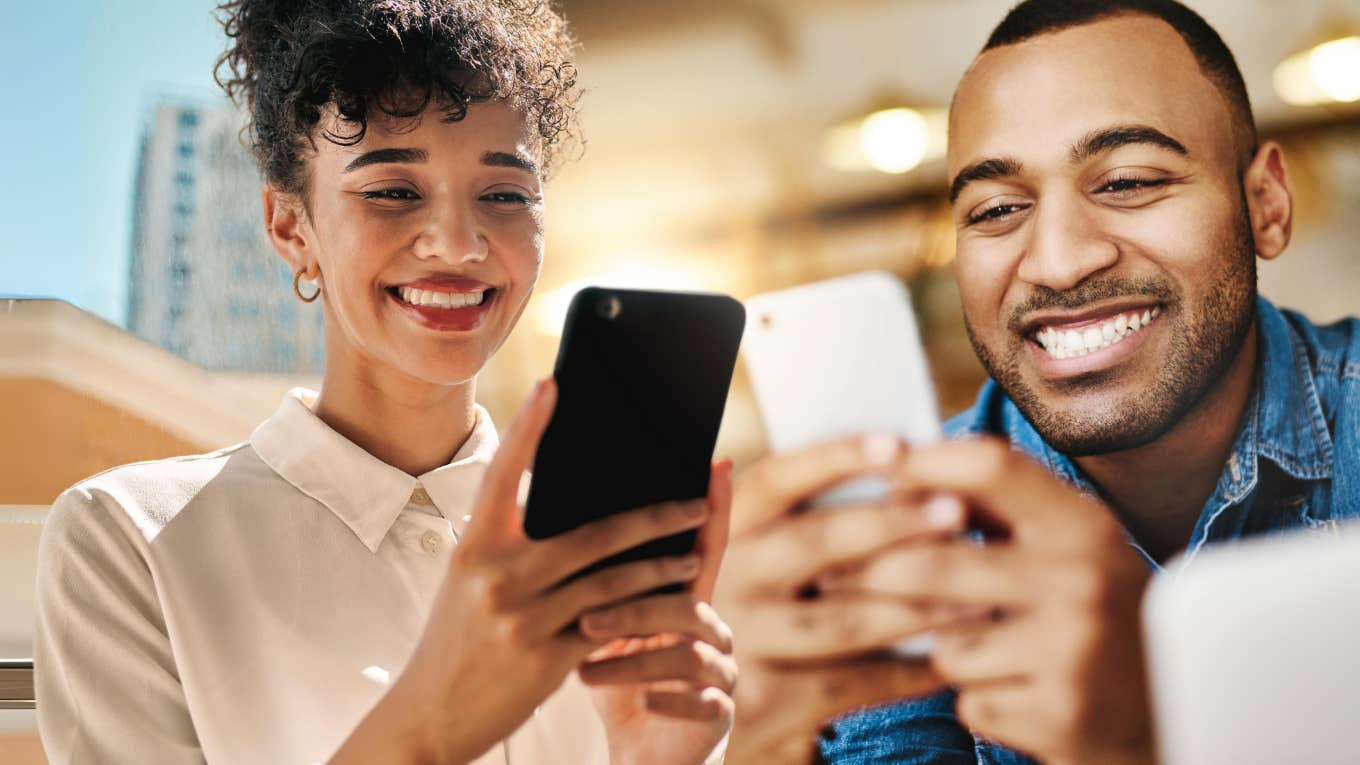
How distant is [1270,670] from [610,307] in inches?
16.3

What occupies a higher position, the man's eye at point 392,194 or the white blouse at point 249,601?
the man's eye at point 392,194

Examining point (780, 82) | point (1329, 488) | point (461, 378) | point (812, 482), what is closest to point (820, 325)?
point (812, 482)

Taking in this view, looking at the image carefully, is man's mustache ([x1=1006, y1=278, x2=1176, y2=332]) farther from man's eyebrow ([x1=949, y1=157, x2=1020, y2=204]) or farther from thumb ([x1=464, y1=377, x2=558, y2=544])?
thumb ([x1=464, y1=377, x2=558, y2=544])

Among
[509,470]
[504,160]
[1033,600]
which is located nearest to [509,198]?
[504,160]

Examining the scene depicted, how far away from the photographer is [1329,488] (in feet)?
3.13

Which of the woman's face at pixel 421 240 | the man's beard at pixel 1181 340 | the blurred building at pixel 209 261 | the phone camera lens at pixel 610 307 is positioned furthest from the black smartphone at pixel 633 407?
the blurred building at pixel 209 261

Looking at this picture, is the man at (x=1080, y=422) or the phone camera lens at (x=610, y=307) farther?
the man at (x=1080, y=422)

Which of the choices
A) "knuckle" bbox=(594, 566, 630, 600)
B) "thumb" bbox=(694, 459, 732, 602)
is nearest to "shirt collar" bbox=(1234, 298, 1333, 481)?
"thumb" bbox=(694, 459, 732, 602)

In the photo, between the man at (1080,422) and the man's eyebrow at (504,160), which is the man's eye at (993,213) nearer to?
the man at (1080,422)

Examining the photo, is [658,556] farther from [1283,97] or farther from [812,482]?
[1283,97]

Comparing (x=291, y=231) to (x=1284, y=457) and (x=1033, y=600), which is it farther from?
(x=1284, y=457)

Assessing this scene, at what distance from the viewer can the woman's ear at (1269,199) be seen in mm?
973

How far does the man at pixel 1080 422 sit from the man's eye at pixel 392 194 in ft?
1.47

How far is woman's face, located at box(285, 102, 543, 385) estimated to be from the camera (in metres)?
0.84
